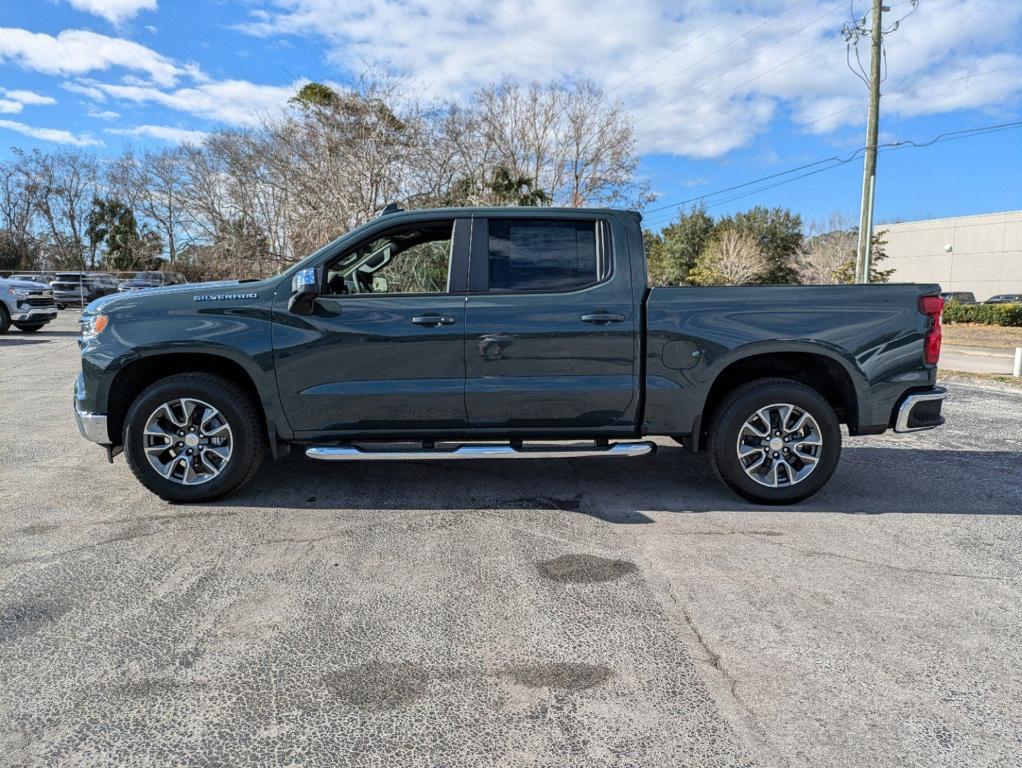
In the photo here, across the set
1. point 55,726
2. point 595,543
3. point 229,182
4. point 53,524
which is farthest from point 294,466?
point 229,182

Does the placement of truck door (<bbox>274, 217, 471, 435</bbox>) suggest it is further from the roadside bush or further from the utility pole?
the roadside bush

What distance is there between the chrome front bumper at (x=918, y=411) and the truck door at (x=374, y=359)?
3011 millimetres

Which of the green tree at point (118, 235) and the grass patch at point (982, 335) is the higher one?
the green tree at point (118, 235)

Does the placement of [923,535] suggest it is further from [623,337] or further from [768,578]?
[623,337]

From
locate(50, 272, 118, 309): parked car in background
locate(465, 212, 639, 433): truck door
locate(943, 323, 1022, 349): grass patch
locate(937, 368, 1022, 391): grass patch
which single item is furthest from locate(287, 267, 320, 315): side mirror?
locate(50, 272, 118, 309): parked car in background

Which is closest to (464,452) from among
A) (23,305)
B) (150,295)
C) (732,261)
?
(150,295)

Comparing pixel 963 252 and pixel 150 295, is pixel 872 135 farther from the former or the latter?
pixel 963 252

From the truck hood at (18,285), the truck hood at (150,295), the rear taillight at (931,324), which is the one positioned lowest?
the rear taillight at (931,324)

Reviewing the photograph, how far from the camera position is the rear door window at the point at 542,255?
4.80 metres

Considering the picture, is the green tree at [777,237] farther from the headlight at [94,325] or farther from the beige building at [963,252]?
the headlight at [94,325]

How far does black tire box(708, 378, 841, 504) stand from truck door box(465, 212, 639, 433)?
65cm

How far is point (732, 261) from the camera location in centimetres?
4825

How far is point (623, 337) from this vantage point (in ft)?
15.4

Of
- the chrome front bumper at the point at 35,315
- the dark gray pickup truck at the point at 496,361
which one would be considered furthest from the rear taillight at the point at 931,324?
the chrome front bumper at the point at 35,315
